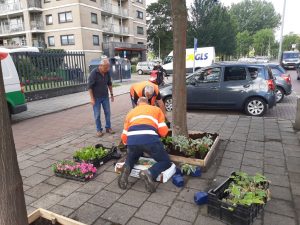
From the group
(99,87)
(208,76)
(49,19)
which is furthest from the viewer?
(49,19)

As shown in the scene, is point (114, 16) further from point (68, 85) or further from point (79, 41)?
point (68, 85)

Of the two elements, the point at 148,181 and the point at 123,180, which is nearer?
the point at 148,181

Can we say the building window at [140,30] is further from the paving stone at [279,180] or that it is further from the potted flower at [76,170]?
the paving stone at [279,180]

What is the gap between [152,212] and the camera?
3.19 metres

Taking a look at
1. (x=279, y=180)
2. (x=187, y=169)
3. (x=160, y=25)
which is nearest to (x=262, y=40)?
(x=160, y=25)

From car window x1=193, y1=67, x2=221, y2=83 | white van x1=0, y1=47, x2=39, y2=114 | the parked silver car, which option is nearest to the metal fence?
white van x1=0, y1=47, x2=39, y2=114

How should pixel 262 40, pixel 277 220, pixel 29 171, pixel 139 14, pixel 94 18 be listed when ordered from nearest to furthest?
pixel 277 220, pixel 29 171, pixel 94 18, pixel 139 14, pixel 262 40

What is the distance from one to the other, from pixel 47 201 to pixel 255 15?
96127 mm

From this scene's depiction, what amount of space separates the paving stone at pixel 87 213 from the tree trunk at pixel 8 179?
1.21 metres

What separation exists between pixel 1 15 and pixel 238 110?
41.5 meters

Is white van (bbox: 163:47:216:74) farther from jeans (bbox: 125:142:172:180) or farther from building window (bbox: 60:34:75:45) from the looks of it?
jeans (bbox: 125:142:172:180)

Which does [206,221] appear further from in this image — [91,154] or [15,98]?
[15,98]

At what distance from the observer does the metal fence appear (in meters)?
11.8

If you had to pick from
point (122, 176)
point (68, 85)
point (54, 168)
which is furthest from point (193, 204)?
point (68, 85)
